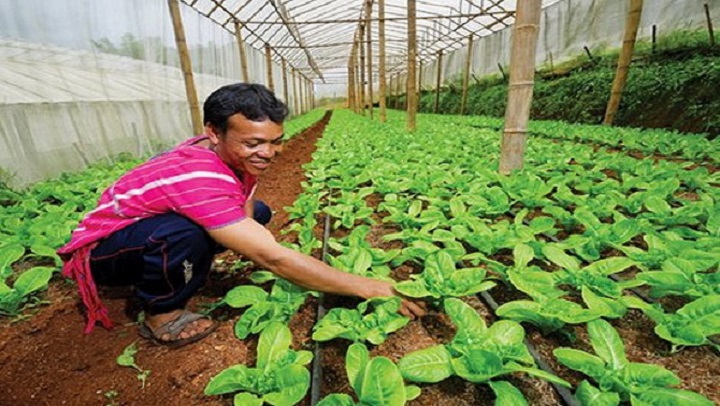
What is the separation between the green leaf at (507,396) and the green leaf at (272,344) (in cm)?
71

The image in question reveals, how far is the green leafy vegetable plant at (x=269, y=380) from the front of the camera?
1163mm

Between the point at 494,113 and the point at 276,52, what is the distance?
12064 mm

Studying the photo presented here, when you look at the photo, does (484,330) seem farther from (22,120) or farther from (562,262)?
(22,120)

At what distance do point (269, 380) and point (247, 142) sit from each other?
947 millimetres

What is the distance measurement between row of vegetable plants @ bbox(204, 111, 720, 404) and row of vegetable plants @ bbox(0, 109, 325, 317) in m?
1.16

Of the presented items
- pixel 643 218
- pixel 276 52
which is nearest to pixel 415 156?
pixel 643 218

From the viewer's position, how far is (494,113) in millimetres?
16234

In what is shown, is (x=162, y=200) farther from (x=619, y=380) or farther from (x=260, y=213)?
(x=619, y=380)

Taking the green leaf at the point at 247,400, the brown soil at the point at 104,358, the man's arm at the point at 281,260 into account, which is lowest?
the brown soil at the point at 104,358

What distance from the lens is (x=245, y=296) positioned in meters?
1.69

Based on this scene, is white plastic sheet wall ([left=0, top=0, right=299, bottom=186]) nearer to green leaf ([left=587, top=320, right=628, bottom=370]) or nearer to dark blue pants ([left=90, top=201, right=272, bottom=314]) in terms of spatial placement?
dark blue pants ([left=90, top=201, right=272, bottom=314])

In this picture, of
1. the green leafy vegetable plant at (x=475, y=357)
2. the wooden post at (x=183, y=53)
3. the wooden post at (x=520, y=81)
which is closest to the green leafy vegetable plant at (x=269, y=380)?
the green leafy vegetable plant at (x=475, y=357)

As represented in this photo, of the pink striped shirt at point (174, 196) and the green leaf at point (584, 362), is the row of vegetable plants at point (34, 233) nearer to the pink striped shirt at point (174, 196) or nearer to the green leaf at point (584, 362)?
the pink striped shirt at point (174, 196)

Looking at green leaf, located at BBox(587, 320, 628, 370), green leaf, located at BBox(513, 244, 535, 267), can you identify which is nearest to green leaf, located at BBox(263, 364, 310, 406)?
green leaf, located at BBox(587, 320, 628, 370)
